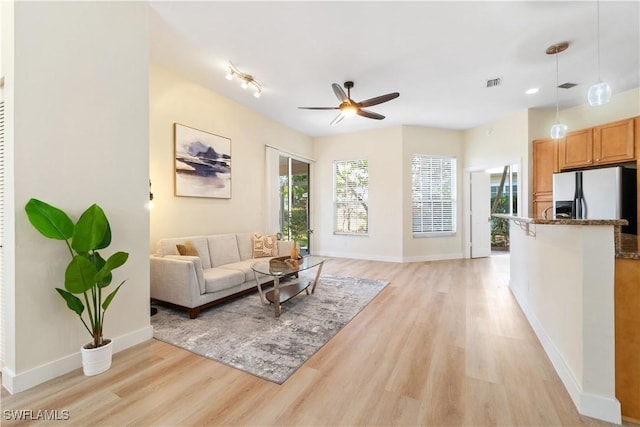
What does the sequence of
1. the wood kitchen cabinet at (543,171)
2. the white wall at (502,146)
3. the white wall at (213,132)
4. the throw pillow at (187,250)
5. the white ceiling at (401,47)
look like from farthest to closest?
1. the white wall at (502,146)
2. the wood kitchen cabinet at (543,171)
3. the white wall at (213,132)
4. the throw pillow at (187,250)
5. the white ceiling at (401,47)

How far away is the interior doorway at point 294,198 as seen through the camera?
19.4 ft

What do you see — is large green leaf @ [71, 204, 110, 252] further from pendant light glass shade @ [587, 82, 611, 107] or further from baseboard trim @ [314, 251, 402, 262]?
baseboard trim @ [314, 251, 402, 262]

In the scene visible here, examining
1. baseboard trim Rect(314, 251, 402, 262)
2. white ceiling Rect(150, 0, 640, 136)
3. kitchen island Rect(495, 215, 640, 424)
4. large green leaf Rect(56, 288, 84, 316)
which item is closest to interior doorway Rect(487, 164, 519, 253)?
white ceiling Rect(150, 0, 640, 136)

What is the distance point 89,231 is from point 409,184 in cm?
572

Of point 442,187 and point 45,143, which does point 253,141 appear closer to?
point 45,143

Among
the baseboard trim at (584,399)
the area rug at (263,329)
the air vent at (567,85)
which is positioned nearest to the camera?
the baseboard trim at (584,399)

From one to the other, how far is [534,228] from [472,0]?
2286 millimetres

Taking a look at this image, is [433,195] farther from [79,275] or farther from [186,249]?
[79,275]

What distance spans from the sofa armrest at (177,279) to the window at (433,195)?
4858 millimetres

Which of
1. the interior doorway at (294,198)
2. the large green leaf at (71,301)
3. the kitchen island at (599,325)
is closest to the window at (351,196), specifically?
the interior doorway at (294,198)

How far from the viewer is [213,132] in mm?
4195

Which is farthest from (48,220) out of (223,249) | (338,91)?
(338,91)

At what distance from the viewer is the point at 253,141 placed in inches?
197

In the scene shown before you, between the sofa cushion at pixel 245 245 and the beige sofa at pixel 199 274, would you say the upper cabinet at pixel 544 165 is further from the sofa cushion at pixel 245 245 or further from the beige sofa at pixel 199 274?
the sofa cushion at pixel 245 245
